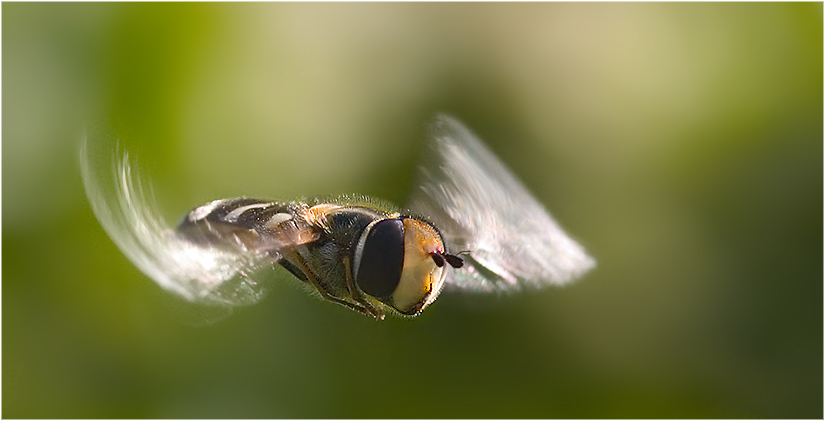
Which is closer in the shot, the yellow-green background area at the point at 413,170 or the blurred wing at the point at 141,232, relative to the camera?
the blurred wing at the point at 141,232

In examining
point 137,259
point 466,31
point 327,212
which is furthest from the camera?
point 466,31

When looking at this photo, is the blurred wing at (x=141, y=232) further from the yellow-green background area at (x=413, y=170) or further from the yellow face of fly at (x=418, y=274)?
the yellow-green background area at (x=413, y=170)

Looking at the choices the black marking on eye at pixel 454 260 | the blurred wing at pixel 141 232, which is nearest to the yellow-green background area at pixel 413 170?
the blurred wing at pixel 141 232

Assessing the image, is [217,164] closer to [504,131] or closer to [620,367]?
[504,131]

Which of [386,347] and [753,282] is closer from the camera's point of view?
[386,347]

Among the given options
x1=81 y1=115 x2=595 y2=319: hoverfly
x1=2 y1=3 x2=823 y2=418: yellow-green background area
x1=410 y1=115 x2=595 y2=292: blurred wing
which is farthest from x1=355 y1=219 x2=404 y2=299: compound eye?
x1=2 y1=3 x2=823 y2=418: yellow-green background area

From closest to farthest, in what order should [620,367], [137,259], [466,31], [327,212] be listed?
[137,259] → [327,212] → [620,367] → [466,31]

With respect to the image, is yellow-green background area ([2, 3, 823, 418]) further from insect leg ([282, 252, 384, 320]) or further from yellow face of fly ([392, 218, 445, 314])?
yellow face of fly ([392, 218, 445, 314])

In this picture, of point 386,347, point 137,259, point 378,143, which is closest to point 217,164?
point 378,143
